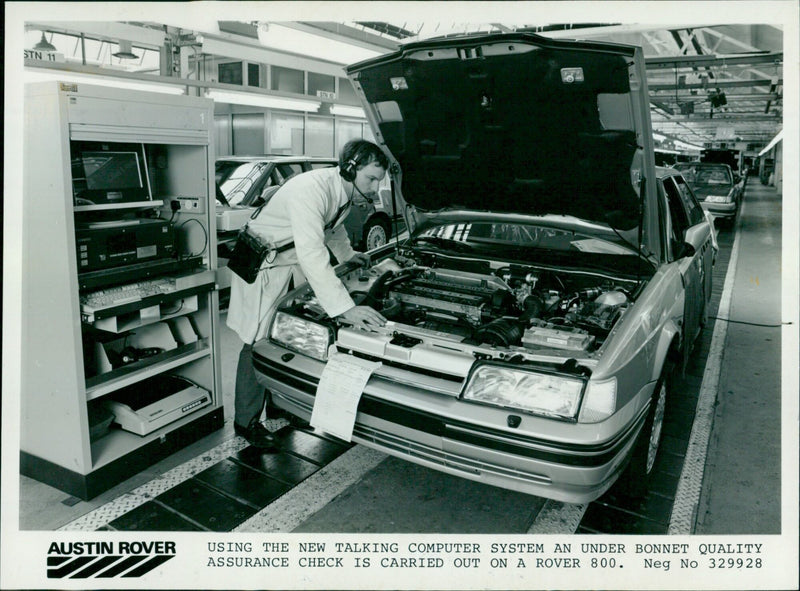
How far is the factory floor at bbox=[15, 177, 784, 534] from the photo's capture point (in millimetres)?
2484

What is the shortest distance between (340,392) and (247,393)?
865 mm

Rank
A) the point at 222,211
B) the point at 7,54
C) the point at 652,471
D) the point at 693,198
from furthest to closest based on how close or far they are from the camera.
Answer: the point at 222,211 → the point at 693,198 → the point at 652,471 → the point at 7,54

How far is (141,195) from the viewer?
9.70ft

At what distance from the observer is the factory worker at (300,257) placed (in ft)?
A: 8.83

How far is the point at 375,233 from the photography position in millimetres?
7844

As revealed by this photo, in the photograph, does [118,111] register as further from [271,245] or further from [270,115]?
[270,115]

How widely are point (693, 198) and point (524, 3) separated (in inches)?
110

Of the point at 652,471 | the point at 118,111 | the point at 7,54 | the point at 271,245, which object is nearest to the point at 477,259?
the point at 271,245

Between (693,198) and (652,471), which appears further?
(693,198)

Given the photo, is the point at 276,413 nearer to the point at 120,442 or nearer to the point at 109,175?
the point at 120,442

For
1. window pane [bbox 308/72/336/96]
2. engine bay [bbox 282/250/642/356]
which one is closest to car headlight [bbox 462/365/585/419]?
engine bay [bbox 282/250/642/356]

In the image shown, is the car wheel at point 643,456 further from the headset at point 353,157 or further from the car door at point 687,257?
the headset at point 353,157

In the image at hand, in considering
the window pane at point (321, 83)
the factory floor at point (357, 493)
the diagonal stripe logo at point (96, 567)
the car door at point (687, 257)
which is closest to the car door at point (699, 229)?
the car door at point (687, 257)

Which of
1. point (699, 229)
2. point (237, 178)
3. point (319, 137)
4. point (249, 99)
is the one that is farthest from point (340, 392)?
point (319, 137)
